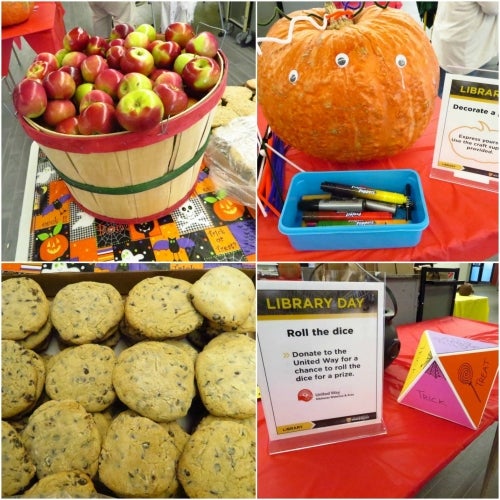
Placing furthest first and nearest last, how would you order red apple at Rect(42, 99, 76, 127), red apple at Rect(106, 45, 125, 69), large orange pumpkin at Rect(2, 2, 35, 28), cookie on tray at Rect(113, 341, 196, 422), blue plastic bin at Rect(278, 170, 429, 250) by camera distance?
large orange pumpkin at Rect(2, 2, 35, 28) → red apple at Rect(106, 45, 125, 69) → red apple at Rect(42, 99, 76, 127) → blue plastic bin at Rect(278, 170, 429, 250) → cookie on tray at Rect(113, 341, 196, 422)

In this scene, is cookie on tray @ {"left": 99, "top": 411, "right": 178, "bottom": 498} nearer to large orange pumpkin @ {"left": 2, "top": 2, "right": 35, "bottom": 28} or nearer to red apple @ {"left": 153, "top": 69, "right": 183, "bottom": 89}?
red apple @ {"left": 153, "top": 69, "right": 183, "bottom": 89}

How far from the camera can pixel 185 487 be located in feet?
2.30

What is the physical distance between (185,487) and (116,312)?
341mm

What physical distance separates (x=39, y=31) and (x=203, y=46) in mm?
485

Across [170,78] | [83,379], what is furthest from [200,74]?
[83,379]

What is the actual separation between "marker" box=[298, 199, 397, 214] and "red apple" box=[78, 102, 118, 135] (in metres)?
0.45

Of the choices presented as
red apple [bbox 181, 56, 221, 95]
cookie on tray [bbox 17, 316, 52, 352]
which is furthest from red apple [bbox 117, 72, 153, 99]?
cookie on tray [bbox 17, 316, 52, 352]

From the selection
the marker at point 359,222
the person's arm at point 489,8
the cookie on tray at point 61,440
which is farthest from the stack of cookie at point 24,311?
the person's arm at point 489,8

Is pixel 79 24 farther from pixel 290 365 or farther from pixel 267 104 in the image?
pixel 290 365

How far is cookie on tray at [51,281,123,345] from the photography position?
833 mm

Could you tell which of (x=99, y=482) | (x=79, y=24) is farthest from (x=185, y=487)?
(x=79, y=24)

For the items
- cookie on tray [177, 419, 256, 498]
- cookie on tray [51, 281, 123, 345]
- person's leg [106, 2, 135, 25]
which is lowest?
cookie on tray [177, 419, 256, 498]

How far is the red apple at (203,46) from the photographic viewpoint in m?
1.14

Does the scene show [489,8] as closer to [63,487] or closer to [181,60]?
[181,60]
